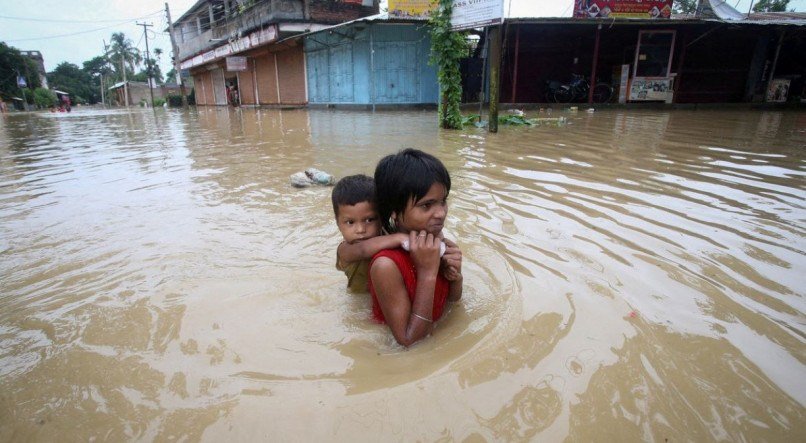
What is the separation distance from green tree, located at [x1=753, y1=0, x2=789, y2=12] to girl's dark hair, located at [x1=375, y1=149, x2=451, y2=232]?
36623 mm

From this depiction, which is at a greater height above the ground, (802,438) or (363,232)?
(363,232)

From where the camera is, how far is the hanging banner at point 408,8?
15938 millimetres

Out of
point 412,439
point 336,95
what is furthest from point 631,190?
point 336,95

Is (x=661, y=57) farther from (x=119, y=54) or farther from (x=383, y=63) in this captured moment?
(x=119, y=54)

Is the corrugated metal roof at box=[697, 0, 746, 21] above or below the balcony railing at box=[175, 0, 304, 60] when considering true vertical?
below

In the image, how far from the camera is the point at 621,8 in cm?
1429

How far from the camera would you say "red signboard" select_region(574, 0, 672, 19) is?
561 inches

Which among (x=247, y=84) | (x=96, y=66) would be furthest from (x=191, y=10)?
(x=96, y=66)

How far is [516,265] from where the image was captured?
2453mm

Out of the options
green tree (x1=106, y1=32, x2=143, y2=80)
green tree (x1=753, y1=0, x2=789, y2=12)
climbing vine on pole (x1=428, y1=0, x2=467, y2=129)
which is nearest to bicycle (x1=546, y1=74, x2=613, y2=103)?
climbing vine on pole (x1=428, y1=0, x2=467, y2=129)

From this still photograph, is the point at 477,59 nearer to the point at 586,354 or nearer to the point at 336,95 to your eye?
the point at 336,95

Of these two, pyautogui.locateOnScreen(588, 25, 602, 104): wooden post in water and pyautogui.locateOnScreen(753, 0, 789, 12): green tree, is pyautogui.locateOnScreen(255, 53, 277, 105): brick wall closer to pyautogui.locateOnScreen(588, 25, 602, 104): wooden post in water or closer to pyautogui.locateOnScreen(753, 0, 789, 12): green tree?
pyautogui.locateOnScreen(588, 25, 602, 104): wooden post in water

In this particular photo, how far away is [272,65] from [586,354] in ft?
83.9

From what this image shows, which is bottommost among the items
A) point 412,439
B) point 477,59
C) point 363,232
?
point 412,439
